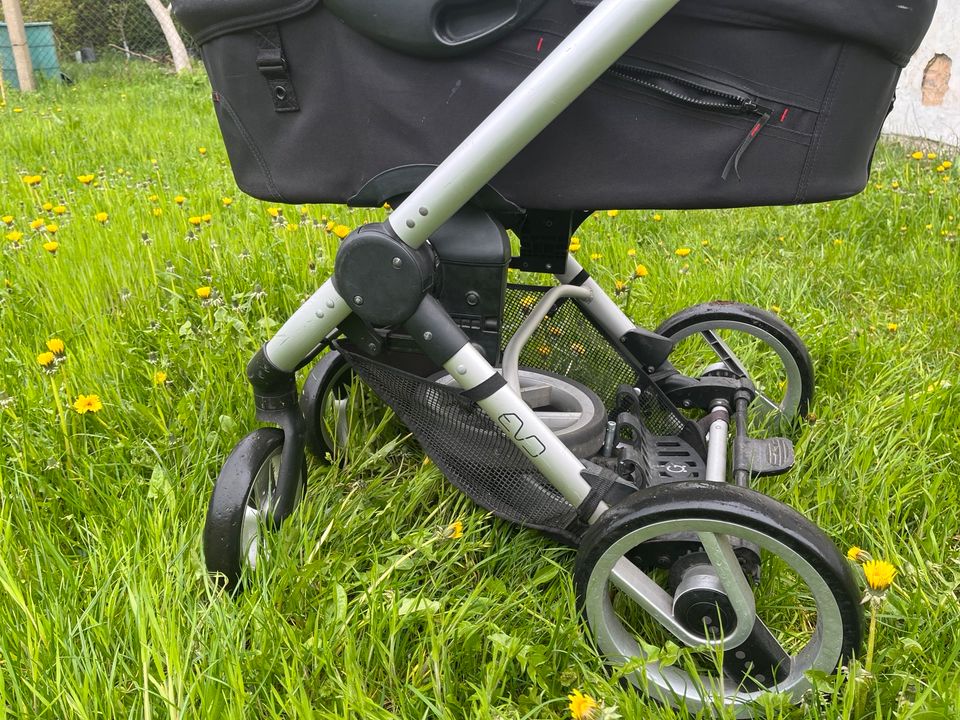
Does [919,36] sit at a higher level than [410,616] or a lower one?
higher

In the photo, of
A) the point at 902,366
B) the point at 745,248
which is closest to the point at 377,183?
the point at 902,366

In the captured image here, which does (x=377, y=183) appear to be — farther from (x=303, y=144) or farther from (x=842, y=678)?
(x=842, y=678)

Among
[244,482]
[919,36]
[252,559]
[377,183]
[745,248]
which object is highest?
[919,36]

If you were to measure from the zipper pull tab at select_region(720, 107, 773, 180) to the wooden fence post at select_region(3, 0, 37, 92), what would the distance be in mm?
6154

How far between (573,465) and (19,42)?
6.54 m

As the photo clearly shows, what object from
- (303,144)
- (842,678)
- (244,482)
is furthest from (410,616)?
(303,144)

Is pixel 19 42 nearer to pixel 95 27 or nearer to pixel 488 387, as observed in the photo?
pixel 95 27

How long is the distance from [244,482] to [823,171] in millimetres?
987

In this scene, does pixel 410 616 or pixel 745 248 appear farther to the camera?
pixel 745 248

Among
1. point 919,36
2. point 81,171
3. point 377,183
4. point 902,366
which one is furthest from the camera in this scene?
A: point 81,171

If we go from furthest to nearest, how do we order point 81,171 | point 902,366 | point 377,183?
1. point 81,171
2. point 902,366
3. point 377,183

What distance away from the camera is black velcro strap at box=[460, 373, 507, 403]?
114cm

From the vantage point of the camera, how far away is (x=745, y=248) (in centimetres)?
288

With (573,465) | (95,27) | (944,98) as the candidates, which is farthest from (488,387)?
(95,27)
